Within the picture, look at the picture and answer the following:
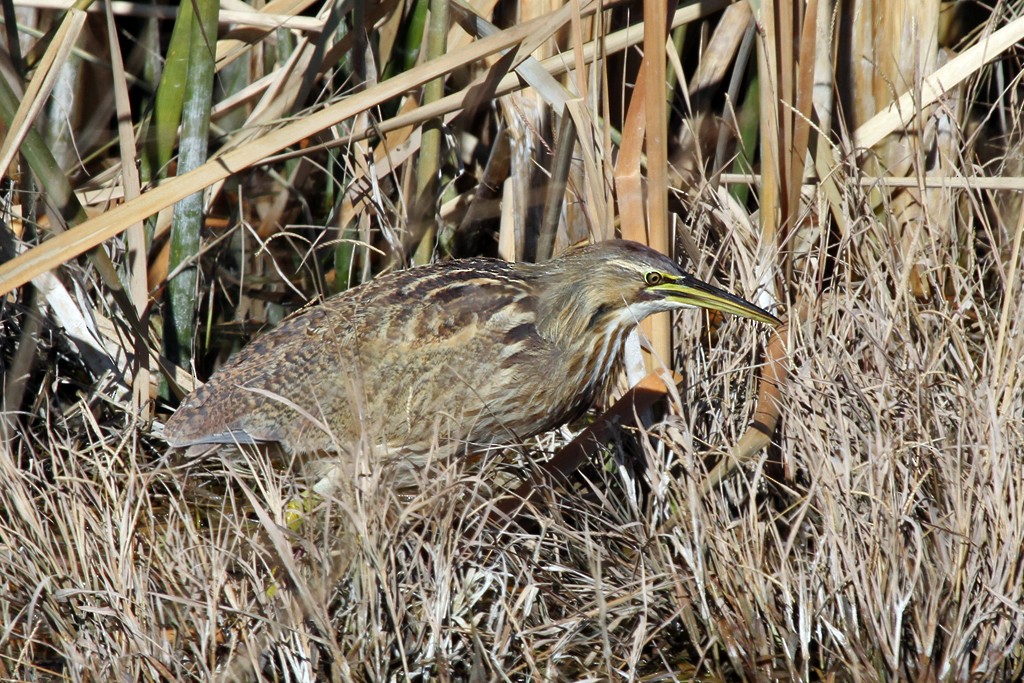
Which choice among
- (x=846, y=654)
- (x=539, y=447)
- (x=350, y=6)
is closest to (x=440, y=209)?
(x=350, y=6)

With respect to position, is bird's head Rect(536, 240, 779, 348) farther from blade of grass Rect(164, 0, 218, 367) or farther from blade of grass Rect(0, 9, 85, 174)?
blade of grass Rect(0, 9, 85, 174)

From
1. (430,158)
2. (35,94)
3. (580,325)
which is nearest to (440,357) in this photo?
(580,325)

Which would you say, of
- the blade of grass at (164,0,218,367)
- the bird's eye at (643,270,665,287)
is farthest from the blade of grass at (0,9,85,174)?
the bird's eye at (643,270,665,287)

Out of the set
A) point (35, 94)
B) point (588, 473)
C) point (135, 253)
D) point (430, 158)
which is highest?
point (35, 94)

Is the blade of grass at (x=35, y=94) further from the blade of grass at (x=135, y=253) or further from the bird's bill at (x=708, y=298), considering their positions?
the bird's bill at (x=708, y=298)

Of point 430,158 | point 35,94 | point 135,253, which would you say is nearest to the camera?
point 35,94

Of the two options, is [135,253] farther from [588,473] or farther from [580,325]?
[588,473]

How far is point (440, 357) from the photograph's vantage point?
8.59ft

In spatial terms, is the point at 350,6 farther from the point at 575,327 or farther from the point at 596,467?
the point at 596,467

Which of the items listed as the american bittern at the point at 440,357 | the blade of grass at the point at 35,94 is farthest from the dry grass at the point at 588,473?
the american bittern at the point at 440,357

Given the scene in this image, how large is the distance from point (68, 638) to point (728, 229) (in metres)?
1.62

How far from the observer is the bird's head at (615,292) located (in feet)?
8.16

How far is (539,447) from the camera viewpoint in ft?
9.10

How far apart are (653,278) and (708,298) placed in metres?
0.13
